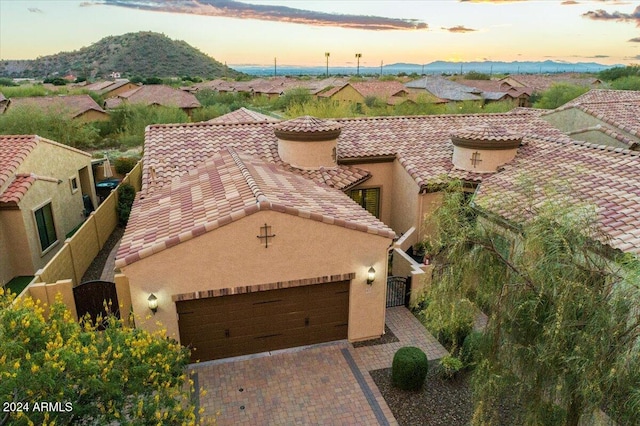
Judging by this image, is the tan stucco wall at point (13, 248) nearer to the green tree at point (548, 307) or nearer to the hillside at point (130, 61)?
the green tree at point (548, 307)

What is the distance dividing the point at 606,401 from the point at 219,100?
2739 inches

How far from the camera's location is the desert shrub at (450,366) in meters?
10.7

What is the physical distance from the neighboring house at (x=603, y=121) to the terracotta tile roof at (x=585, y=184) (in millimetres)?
4936

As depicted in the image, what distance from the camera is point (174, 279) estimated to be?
10.6 m

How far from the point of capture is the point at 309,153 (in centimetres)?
1808

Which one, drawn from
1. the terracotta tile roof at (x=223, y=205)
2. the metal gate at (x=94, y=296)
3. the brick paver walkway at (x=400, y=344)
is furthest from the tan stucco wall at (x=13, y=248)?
the brick paver walkway at (x=400, y=344)

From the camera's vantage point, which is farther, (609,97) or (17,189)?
(609,97)

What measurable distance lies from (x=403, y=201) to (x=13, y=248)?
15882 millimetres

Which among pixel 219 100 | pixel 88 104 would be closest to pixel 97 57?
pixel 219 100

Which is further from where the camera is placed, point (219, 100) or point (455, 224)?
point (219, 100)

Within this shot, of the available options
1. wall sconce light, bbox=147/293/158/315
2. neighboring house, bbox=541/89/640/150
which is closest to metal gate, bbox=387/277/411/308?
wall sconce light, bbox=147/293/158/315

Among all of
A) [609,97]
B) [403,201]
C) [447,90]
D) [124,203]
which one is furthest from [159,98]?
[609,97]

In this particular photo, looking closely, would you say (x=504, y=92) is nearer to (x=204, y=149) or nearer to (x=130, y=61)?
(x=204, y=149)

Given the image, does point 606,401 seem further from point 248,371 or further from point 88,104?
point 88,104
